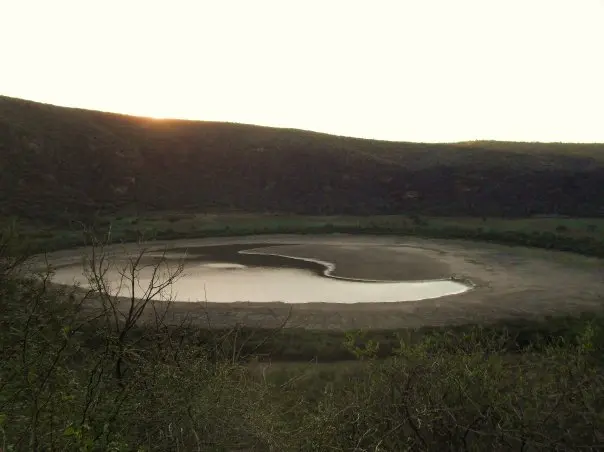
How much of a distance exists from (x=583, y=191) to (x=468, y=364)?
60.5m

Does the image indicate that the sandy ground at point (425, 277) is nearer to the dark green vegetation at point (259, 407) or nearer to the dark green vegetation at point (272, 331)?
the dark green vegetation at point (259, 407)

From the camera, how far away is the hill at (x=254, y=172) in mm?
54031

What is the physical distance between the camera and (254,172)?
6366 cm

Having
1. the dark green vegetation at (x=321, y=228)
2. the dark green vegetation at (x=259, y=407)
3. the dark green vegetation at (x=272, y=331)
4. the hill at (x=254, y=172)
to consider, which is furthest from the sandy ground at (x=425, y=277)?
the hill at (x=254, y=172)

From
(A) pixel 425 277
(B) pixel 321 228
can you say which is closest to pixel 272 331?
(A) pixel 425 277

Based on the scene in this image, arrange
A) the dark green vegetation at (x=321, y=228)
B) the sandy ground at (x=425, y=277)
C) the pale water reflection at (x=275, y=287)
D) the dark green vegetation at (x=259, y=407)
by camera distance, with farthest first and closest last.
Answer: the dark green vegetation at (x=321, y=228) < the pale water reflection at (x=275, y=287) < the sandy ground at (x=425, y=277) < the dark green vegetation at (x=259, y=407)

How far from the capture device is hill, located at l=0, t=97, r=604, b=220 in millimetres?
54031

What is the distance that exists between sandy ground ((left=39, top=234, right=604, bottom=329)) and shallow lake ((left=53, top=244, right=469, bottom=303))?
1121 mm

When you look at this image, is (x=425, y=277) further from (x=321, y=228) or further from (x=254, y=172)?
(x=254, y=172)

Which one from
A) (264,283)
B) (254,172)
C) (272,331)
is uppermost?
(254,172)

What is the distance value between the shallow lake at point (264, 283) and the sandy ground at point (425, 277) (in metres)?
1.12

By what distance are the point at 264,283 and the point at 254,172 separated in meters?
42.8

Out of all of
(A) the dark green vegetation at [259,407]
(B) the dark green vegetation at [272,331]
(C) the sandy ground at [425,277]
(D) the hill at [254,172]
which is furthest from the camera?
(D) the hill at [254,172]

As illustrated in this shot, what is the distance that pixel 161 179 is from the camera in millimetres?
59781
